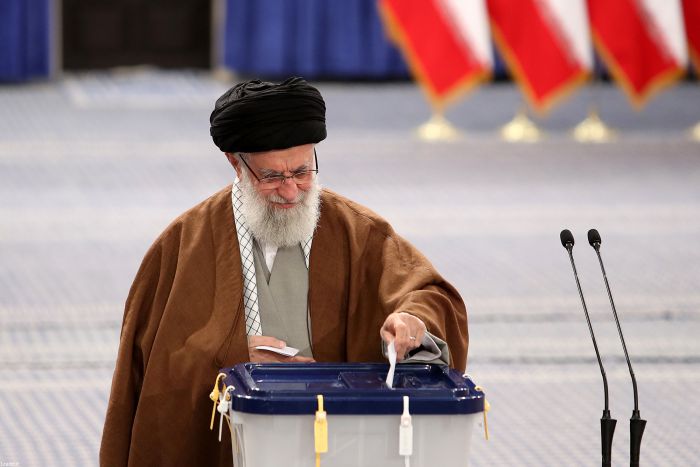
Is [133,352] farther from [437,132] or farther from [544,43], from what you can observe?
[437,132]

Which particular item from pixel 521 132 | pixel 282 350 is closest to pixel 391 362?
pixel 282 350

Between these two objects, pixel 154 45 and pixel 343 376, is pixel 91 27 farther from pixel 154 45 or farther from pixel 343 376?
pixel 343 376

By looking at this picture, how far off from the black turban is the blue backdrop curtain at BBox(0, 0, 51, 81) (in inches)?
417

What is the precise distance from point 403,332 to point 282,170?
1.65 ft

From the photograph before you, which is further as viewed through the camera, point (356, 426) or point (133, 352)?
point (133, 352)

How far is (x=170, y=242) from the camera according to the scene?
10.1 ft

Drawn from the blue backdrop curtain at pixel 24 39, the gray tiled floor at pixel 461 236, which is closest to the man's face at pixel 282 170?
the gray tiled floor at pixel 461 236

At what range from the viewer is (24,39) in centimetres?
1334

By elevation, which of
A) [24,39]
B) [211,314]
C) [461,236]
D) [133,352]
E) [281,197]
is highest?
[281,197]

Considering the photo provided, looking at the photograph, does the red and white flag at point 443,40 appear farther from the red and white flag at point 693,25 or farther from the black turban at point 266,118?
the black turban at point 266,118

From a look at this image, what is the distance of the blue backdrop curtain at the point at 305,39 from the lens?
13609 mm

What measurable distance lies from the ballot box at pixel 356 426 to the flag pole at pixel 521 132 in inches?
335

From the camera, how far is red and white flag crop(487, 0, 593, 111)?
409 inches

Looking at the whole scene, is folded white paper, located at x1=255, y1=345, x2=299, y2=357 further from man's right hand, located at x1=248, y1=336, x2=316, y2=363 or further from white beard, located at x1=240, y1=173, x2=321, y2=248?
white beard, located at x1=240, y1=173, x2=321, y2=248
